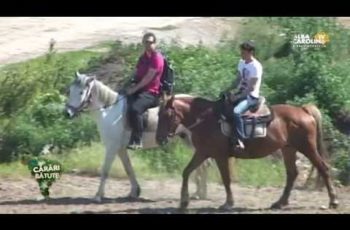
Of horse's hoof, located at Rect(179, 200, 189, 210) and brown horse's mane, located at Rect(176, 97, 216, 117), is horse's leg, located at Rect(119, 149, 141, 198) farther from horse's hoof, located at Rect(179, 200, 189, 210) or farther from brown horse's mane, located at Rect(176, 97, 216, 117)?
brown horse's mane, located at Rect(176, 97, 216, 117)

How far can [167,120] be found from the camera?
31.5 feet

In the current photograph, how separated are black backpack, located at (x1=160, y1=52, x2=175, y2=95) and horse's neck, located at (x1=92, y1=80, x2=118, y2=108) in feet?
1.74

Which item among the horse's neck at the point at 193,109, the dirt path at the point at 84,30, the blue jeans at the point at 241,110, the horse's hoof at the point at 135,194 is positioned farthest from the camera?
the dirt path at the point at 84,30

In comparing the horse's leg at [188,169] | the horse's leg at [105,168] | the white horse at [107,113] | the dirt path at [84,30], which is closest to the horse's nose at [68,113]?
the white horse at [107,113]

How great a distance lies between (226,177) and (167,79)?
1252mm

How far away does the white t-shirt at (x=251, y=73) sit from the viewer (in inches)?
381

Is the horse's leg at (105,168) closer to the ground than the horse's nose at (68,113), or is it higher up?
closer to the ground

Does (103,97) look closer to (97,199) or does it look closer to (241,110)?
(97,199)

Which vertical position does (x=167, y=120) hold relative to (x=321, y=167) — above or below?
above

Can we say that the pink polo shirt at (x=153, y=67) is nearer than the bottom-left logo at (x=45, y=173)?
Yes

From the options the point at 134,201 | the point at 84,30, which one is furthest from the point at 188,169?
the point at 84,30

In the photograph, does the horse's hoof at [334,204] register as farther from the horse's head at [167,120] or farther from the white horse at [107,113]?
the horse's head at [167,120]

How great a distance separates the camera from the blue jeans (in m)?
9.59
